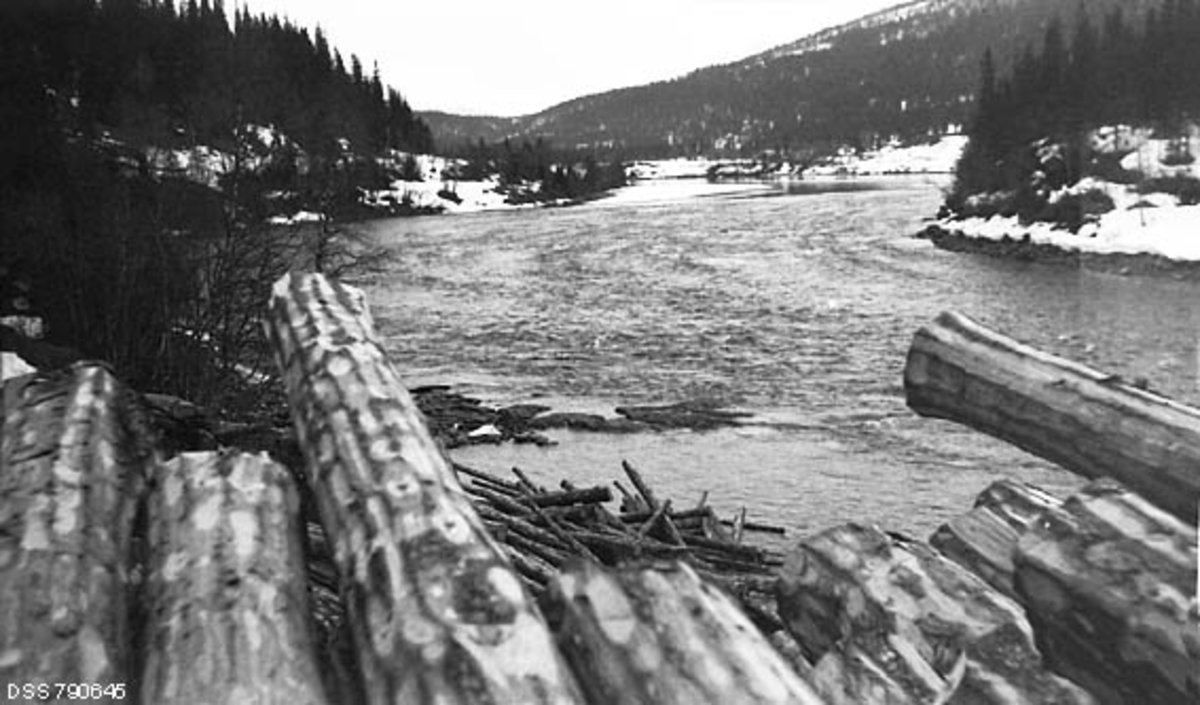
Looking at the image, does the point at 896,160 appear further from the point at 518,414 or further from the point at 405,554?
the point at 405,554

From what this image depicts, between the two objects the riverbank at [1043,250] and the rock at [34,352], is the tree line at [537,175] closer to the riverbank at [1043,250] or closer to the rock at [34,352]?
the riverbank at [1043,250]

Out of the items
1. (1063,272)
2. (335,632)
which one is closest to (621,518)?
(335,632)

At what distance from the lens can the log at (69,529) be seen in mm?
2205

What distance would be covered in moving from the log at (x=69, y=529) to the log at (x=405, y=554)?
533mm

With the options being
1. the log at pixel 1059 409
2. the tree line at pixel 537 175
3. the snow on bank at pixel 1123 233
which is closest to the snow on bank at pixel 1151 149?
the snow on bank at pixel 1123 233

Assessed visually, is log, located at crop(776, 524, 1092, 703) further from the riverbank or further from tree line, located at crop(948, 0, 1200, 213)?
tree line, located at crop(948, 0, 1200, 213)

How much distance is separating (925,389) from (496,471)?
805 cm

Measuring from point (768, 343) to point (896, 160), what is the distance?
108 m

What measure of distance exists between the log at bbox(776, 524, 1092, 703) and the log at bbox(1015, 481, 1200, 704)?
0.11 m

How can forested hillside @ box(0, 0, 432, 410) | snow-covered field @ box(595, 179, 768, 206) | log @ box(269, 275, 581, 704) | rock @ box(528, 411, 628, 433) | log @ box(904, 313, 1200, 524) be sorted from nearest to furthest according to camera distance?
log @ box(269, 275, 581, 704) < log @ box(904, 313, 1200, 524) < forested hillside @ box(0, 0, 432, 410) < rock @ box(528, 411, 628, 433) < snow-covered field @ box(595, 179, 768, 206)

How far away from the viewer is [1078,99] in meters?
44.6

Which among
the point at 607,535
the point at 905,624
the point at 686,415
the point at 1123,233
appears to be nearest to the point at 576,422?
the point at 686,415

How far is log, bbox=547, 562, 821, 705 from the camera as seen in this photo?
2.10 metres

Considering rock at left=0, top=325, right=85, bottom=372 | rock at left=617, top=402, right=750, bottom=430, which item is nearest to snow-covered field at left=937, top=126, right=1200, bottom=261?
rock at left=617, top=402, right=750, bottom=430
